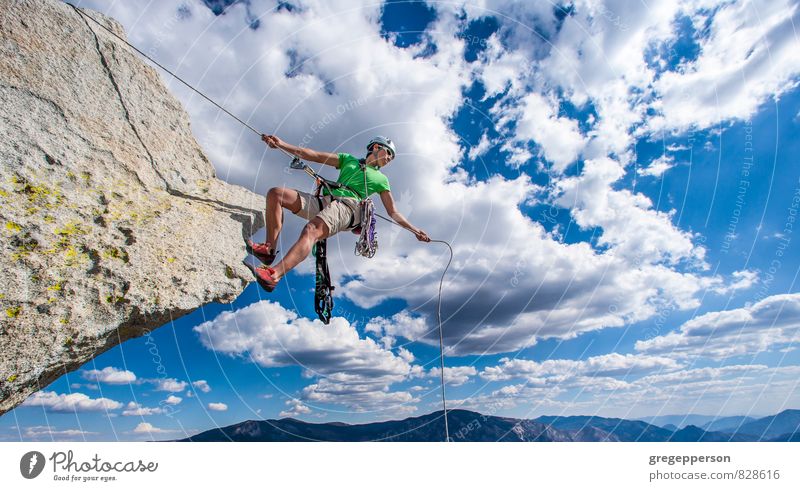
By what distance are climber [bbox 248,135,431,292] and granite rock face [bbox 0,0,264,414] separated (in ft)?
1.48

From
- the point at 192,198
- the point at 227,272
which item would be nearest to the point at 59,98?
the point at 192,198

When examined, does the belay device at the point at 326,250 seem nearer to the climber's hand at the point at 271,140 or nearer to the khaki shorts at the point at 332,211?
the khaki shorts at the point at 332,211

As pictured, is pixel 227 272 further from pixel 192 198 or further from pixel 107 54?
pixel 107 54

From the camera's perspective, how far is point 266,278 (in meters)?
5.25

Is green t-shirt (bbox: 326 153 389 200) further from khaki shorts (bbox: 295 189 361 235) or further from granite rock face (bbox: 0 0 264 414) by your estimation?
granite rock face (bbox: 0 0 264 414)

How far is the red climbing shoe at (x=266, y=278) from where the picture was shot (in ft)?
17.1

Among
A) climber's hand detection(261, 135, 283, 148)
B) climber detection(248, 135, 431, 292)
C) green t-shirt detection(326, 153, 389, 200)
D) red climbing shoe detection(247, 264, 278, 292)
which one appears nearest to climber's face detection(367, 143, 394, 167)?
climber detection(248, 135, 431, 292)

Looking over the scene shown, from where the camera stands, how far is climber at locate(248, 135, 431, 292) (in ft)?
17.9
